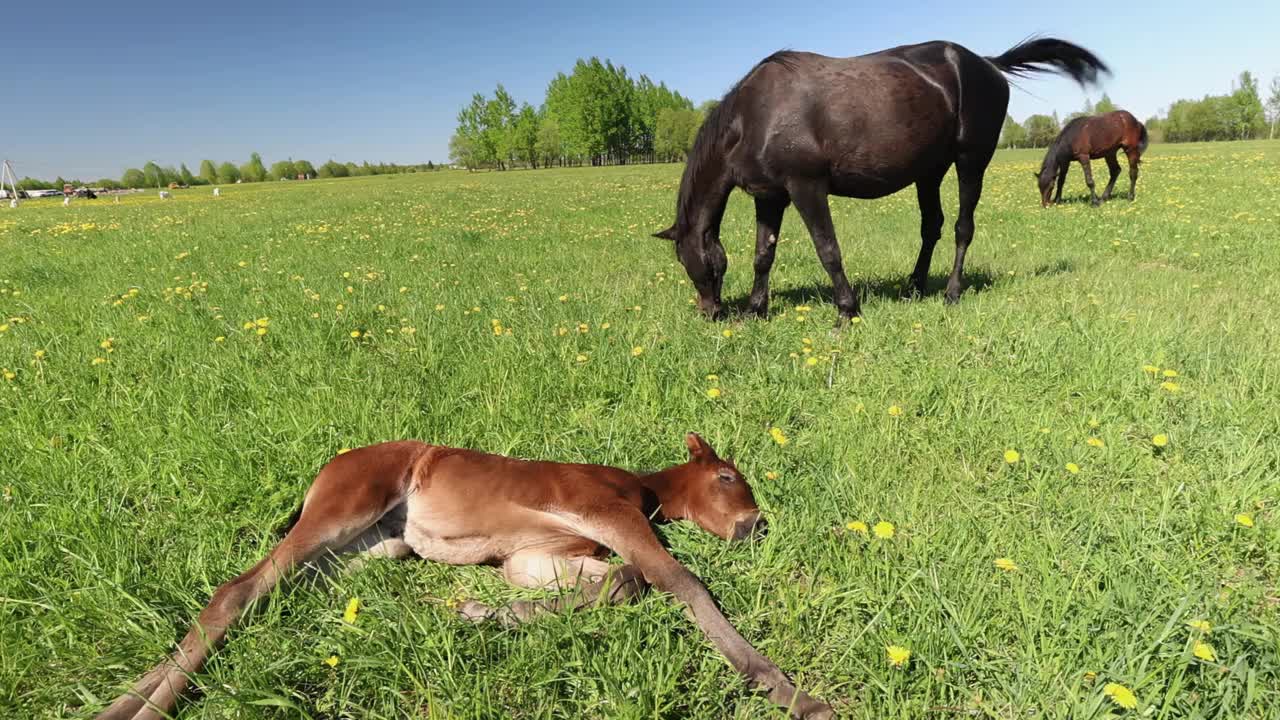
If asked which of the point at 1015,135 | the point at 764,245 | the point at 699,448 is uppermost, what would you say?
the point at 1015,135

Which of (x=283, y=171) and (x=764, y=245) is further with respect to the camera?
(x=283, y=171)

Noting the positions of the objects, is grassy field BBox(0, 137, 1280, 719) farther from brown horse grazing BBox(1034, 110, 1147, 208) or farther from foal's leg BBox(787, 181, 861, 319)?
brown horse grazing BBox(1034, 110, 1147, 208)

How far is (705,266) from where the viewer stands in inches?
219

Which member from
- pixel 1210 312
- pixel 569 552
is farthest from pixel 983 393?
pixel 1210 312

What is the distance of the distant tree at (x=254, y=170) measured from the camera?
115875 mm

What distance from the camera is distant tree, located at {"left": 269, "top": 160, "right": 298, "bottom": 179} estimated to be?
115 metres

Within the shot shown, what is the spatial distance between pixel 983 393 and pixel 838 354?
1.02 m

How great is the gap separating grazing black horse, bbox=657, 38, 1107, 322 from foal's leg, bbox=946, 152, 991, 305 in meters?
0.02

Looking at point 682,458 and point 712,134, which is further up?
point 712,134

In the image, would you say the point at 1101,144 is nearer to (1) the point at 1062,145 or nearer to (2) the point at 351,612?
(1) the point at 1062,145

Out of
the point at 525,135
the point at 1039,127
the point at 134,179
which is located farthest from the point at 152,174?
the point at 1039,127

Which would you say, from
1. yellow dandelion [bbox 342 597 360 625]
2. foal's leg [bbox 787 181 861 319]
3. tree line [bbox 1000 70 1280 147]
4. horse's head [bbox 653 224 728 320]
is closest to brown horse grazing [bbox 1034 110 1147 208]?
foal's leg [bbox 787 181 861 319]

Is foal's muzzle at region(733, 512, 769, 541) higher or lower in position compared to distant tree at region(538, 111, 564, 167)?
lower

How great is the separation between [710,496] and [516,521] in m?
0.73
